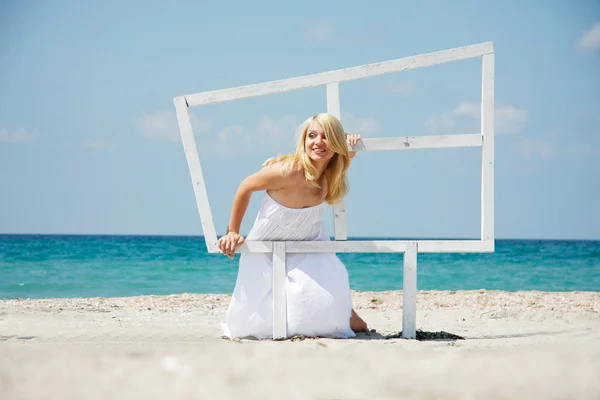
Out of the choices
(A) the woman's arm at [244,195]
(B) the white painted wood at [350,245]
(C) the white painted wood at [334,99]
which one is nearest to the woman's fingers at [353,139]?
(C) the white painted wood at [334,99]

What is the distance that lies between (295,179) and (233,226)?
0.46 metres

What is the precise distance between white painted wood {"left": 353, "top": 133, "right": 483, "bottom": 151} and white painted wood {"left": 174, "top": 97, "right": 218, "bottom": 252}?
94 cm

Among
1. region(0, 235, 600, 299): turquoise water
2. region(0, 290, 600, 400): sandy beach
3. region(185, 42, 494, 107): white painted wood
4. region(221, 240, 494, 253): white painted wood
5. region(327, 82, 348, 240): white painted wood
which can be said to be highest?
region(185, 42, 494, 107): white painted wood

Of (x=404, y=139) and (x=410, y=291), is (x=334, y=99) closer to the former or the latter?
(x=404, y=139)

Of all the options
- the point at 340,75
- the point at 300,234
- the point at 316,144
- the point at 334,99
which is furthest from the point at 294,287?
the point at 340,75

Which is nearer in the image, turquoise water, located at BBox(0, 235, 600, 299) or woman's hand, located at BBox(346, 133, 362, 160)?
woman's hand, located at BBox(346, 133, 362, 160)

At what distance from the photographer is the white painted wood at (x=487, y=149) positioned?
3910 mm

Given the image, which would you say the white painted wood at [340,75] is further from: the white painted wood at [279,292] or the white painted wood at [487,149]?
the white painted wood at [279,292]

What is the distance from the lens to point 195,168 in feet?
13.0

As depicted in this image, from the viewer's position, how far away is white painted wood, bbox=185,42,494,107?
3918 millimetres

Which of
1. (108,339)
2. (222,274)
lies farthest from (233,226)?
(222,274)

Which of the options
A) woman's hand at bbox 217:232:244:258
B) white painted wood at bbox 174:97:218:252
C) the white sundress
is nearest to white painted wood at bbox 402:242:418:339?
the white sundress

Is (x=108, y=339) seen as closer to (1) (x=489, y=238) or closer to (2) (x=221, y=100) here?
(2) (x=221, y=100)

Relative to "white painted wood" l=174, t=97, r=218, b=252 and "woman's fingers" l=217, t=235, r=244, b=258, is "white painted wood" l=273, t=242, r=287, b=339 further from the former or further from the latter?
"white painted wood" l=174, t=97, r=218, b=252
